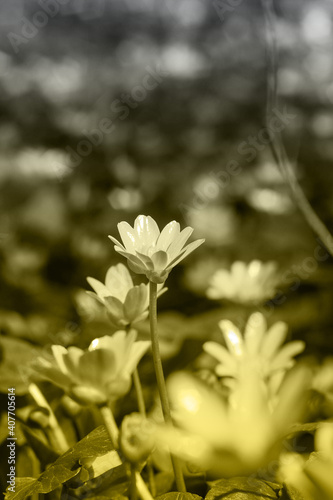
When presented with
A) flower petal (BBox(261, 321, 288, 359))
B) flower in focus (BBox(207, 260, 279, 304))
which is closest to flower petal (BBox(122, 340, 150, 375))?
flower petal (BBox(261, 321, 288, 359))

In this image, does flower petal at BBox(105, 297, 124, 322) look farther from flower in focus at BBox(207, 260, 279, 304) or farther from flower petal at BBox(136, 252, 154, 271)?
flower in focus at BBox(207, 260, 279, 304)

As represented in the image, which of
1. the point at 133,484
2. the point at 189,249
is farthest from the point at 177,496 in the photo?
the point at 189,249

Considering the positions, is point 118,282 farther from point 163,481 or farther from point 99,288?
point 163,481

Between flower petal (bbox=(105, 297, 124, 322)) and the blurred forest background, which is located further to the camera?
the blurred forest background

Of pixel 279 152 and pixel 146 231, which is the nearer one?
pixel 146 231

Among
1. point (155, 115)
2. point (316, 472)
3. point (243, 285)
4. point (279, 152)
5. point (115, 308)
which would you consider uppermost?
point (155, 115)

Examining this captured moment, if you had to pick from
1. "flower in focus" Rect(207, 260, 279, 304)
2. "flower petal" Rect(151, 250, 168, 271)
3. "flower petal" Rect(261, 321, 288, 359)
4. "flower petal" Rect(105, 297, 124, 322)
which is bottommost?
"flower petal" Rect(261, 321, 288, 359)

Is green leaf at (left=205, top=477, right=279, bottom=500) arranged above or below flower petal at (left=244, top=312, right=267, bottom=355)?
below
